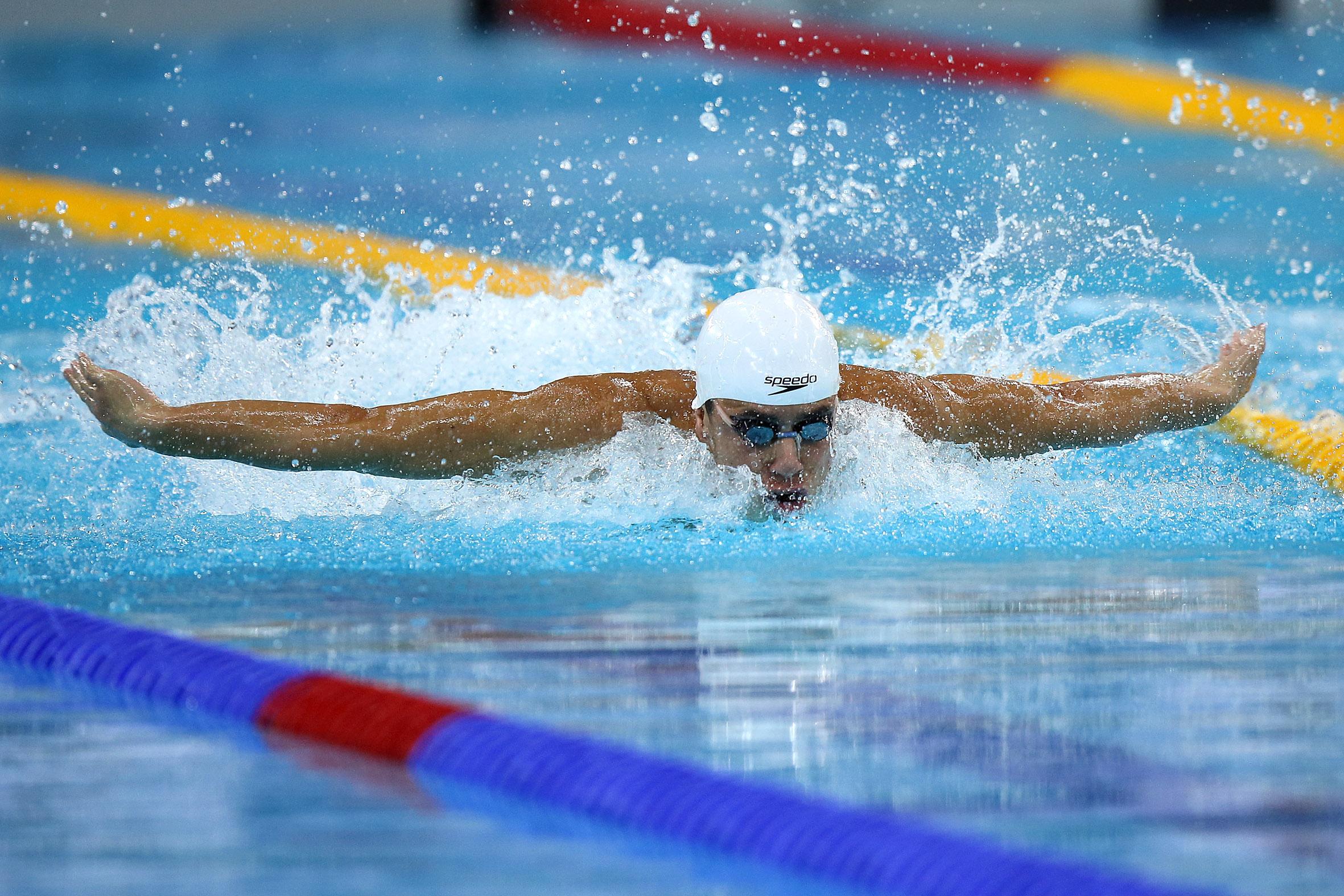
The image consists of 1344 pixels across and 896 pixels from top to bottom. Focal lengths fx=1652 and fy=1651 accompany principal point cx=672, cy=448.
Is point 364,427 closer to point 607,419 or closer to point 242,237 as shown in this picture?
point 607,419

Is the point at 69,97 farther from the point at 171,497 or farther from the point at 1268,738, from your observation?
the point at 1268,738

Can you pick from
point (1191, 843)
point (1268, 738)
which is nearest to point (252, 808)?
point (1191, 843)

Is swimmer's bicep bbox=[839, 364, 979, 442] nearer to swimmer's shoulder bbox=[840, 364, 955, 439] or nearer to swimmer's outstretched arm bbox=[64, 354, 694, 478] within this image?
swimmer's shoulder bbox=[840, 364, 955, 439]

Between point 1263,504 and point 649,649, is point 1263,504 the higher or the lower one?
the lower one

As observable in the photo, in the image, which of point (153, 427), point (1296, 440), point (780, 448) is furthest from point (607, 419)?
point (1296, 440)

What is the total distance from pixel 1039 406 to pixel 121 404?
198 centimetres

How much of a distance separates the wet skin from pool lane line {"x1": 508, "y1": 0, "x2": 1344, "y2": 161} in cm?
416

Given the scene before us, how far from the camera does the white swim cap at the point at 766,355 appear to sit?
3.39 m

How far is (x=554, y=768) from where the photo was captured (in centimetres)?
198

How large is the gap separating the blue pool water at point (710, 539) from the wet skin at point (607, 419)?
9 cm

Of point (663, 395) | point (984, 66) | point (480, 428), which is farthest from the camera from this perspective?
point (984, 66)

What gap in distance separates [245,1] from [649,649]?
8.42 metres

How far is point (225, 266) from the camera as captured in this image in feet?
23.0

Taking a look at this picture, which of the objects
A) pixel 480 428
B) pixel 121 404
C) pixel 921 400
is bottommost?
pixel 921 400
